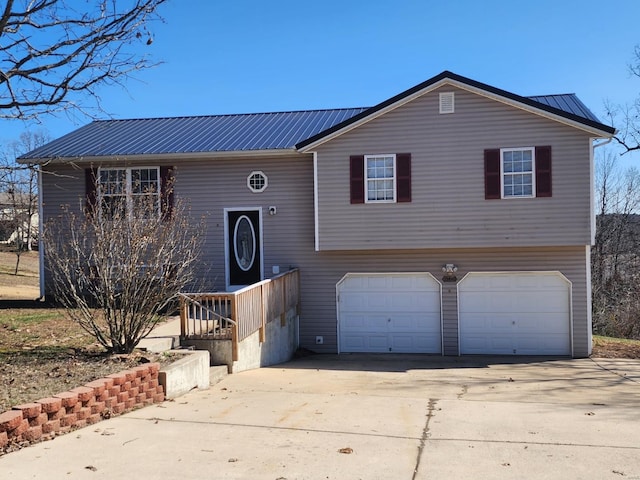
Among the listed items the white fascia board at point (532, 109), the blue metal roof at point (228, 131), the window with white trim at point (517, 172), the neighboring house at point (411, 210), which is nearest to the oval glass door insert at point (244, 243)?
the neighboring house at point (411, 210)

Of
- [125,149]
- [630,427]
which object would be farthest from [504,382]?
[125,149]

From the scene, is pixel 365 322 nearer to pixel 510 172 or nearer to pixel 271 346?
pixel 271 346

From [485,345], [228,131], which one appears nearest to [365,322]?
[485,345]

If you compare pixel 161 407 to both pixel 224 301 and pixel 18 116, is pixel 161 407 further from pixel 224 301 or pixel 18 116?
pixel 18 116

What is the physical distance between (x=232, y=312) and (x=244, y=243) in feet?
19.2

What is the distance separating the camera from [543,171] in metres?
14.4

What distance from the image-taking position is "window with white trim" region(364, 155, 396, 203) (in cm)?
1508

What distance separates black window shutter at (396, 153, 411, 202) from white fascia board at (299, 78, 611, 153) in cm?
→ 125

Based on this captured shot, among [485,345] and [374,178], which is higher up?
[374,178]

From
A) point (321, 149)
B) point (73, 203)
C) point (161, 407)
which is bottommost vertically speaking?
point (161, 407)

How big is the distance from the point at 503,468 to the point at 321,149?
36.5 feet

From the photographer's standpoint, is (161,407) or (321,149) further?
(321,149)

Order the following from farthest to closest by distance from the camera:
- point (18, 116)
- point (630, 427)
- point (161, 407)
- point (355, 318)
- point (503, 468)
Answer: point (355, 318), point (18, 116), point (161, 407), point (630, 427), point (503, 468)

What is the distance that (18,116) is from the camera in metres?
9.08
